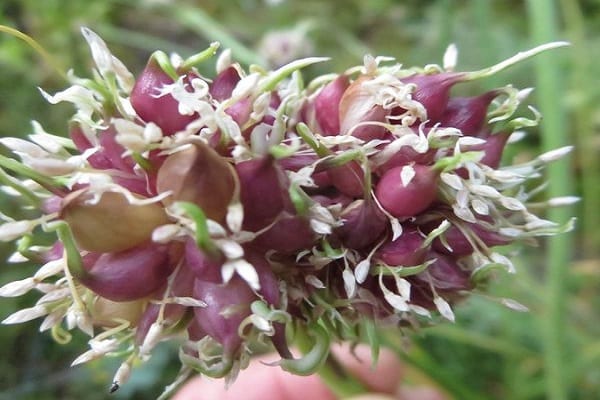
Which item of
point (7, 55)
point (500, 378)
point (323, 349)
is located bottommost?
point (500, 378)

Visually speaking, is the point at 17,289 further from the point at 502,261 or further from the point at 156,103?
the point at 502,261

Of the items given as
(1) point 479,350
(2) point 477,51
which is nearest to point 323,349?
(1) point 479,350

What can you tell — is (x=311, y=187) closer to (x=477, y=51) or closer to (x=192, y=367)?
(x=192, y=367)

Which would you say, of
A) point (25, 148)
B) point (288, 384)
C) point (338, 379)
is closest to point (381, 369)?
point (288, 384)

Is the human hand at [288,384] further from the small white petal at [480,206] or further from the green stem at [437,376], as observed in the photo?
the small white petal at [480,206]

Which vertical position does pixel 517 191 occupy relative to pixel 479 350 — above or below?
above
